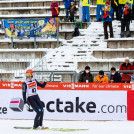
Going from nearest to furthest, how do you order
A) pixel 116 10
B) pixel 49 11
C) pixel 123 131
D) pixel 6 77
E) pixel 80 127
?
1. pixel 123 131
2. pixel 80 127
3. pixel 6 77
4. pixel 116 10
5. pixel 49 11

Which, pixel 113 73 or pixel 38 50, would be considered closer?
pixel 113 73

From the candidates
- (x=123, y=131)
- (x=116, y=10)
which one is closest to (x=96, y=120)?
(x=123, y=131)

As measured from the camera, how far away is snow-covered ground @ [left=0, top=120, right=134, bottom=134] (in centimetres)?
1293

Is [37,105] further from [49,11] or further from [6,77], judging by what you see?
[49,11]

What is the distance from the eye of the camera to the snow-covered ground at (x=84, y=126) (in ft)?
42.4

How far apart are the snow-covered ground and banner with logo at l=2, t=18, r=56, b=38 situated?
741cm

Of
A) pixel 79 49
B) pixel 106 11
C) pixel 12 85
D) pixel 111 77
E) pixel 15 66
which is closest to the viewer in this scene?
pixel 12 85

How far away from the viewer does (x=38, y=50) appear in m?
21.0

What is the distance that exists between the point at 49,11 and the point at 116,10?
4.85 metres

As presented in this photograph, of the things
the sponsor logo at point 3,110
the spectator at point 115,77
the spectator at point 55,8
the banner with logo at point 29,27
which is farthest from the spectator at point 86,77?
the spectator at point 55,8

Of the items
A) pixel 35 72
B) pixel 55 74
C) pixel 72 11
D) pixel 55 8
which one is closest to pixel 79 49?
pixel 72 11

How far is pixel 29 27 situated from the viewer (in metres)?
21.6

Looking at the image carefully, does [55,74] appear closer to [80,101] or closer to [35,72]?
[35,72]

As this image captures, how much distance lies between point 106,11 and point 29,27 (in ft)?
12.6
